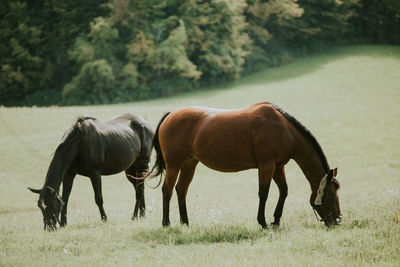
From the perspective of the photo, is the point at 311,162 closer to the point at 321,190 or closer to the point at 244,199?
the point at 321,190

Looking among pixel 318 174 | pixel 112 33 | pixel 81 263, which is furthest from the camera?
pixel 112 33

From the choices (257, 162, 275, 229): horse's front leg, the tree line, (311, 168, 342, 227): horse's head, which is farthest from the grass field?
the tree line

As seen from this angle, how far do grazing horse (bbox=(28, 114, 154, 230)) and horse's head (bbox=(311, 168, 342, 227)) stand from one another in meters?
3.52

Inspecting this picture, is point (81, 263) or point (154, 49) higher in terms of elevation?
point (154, 49)

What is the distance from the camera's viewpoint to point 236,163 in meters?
6.66

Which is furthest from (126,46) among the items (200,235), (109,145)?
(200,235)

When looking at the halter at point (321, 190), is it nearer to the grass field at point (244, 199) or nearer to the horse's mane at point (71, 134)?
the grass field at point (244, 199)

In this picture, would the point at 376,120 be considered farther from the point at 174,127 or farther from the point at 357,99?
the point at 174,127

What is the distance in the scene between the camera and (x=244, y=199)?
1254 centimetres

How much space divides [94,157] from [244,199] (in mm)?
5948

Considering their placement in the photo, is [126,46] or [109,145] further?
[126,46]

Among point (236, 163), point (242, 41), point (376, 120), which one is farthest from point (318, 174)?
point (242, 41)

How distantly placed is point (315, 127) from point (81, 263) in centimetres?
1735

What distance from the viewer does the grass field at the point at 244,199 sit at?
5008 mm
